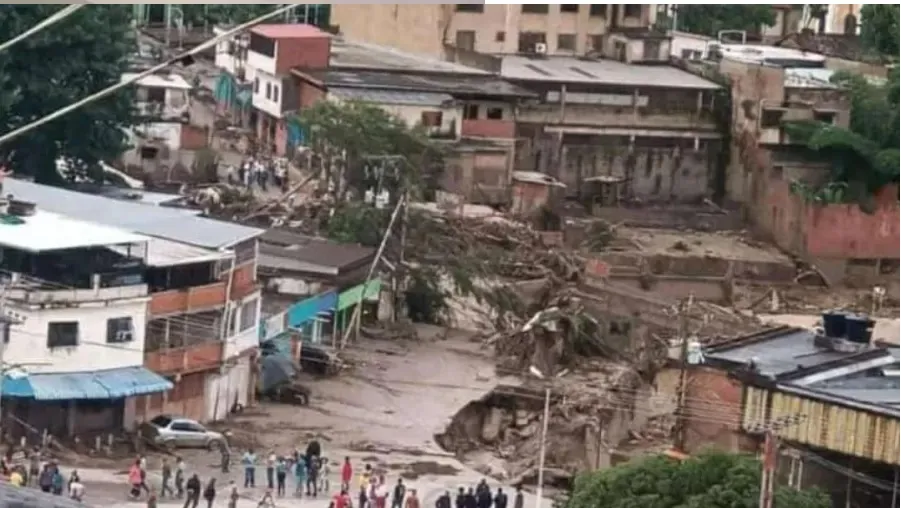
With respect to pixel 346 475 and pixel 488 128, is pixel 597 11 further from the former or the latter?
pixel 346 475

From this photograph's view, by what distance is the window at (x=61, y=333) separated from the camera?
337 inches

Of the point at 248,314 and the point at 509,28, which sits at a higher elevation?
the point at 509,28

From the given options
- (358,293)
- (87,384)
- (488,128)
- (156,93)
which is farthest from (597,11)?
(87,384)

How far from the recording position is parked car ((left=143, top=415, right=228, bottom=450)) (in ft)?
28.9

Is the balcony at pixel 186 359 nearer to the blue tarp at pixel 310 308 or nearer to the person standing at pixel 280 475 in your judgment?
the person standing at pixel 280 475

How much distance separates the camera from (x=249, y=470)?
8.29 meters

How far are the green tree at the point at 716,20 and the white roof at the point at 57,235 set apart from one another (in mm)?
11277

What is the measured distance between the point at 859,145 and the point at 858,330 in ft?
20.8

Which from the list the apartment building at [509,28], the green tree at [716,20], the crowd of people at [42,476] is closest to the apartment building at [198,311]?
the crowd of people at [42,476]

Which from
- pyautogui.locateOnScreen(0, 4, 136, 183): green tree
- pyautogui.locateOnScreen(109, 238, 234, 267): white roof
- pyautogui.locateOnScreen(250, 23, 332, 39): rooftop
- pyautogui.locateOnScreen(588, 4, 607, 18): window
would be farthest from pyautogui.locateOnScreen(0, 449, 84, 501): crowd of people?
pyautogui.locateOnScreen(588, 4, 607, 18): window

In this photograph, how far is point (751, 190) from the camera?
50.4 feet

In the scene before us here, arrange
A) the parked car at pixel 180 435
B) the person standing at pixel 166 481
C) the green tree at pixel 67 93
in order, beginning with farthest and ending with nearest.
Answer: the green tree at pixel 67 93
the parked car at pixel 180 435
the person standing at pixel 166 481

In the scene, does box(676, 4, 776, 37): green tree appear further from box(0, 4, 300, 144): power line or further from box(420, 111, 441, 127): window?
box(0, 4, 300, 144): power line

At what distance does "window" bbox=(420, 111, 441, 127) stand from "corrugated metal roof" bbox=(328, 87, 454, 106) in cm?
6
